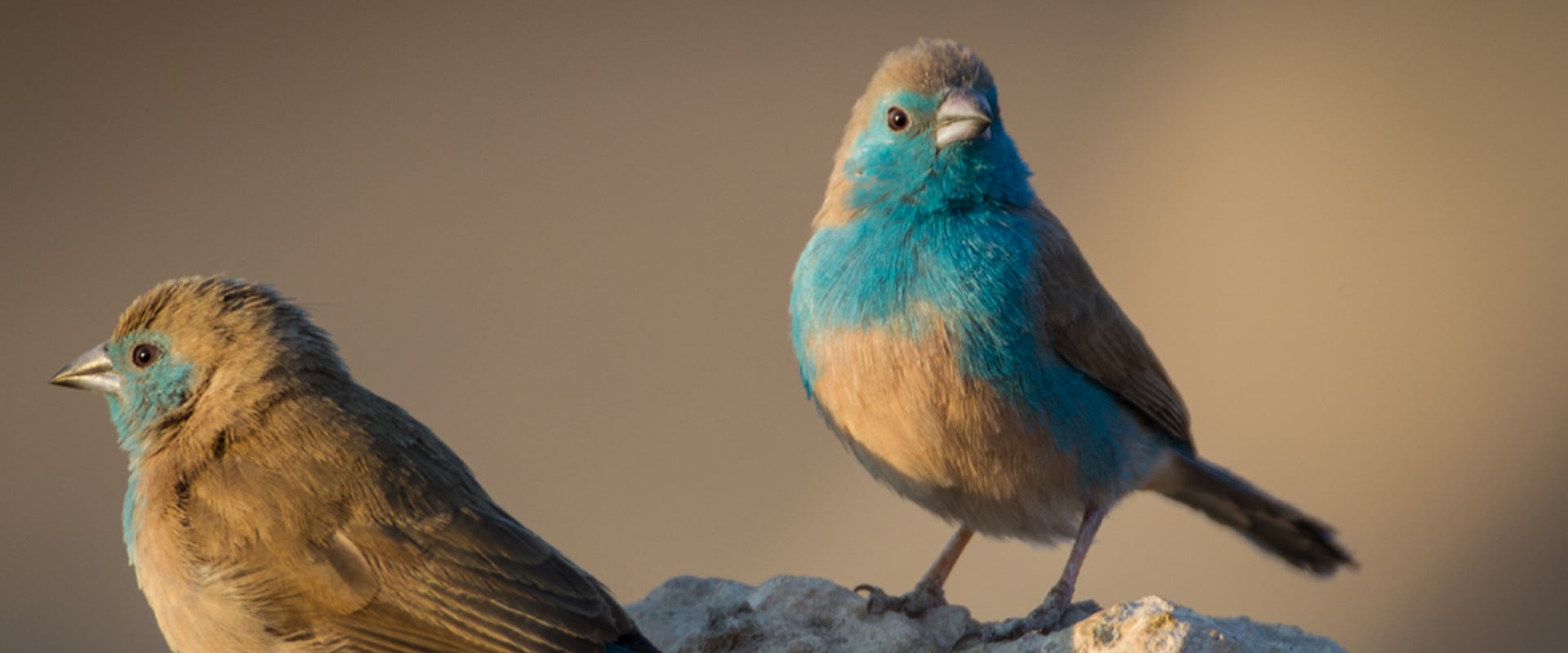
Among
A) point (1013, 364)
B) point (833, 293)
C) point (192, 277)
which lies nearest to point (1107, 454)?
point (1013, 364)

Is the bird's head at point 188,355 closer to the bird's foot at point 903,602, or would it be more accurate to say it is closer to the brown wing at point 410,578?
the brown wing at point 410,578

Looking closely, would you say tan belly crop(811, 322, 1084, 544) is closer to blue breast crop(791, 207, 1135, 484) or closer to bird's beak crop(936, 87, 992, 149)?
blue breast crop(791, 207, 1135, 484)

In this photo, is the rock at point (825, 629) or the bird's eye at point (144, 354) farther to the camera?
the bird's eye at point (144, 354)

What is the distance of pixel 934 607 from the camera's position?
485 cm

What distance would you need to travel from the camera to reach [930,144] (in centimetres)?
495

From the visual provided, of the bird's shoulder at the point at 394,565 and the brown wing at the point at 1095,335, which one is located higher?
the brown wing at the point at 1095,335

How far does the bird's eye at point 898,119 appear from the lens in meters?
4.98

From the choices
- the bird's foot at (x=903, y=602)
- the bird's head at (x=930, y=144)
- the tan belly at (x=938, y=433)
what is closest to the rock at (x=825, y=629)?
the bird's foot at (x=903, y=602)

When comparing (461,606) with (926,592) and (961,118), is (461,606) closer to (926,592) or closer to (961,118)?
(926,592)

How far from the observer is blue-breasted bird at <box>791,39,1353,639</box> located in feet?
15.5

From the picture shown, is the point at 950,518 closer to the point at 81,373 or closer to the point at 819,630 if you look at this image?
the point at 819,630

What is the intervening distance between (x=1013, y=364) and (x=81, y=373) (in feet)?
8.65

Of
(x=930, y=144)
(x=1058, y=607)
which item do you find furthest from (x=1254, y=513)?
(x=930, y=144)

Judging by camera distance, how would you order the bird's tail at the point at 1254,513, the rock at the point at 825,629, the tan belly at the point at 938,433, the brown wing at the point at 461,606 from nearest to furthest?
the brown wing at the point at 461,606
the rock at the point at 825,629
the tan belly at the point at 938,433
the bird's tail at the point at 1254,513
